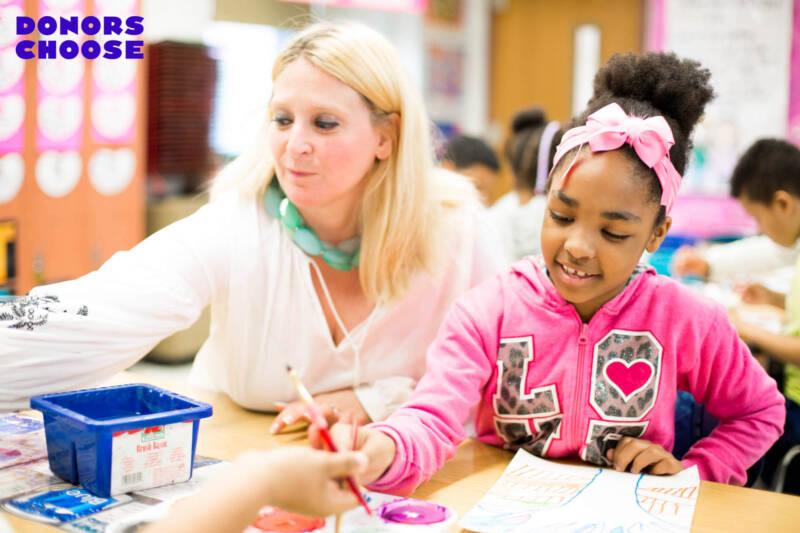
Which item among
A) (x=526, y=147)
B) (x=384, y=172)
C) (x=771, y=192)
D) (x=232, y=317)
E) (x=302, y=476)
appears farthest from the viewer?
(x=526, y=147)

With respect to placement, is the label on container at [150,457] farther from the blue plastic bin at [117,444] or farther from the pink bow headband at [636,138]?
the pink bow headband at [636,138]

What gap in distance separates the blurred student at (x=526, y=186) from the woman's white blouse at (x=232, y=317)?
1.12m

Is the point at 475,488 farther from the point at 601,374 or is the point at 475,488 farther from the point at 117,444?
the point at 117,444

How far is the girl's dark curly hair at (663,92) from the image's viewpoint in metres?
1.33

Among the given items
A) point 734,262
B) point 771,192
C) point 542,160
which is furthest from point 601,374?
point 734,262

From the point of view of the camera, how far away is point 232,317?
1.66 m

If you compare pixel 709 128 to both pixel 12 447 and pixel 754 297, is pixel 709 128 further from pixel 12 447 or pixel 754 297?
pixel 12 447

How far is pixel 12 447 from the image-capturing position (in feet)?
4.19

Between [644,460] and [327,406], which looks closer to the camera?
[644,460]

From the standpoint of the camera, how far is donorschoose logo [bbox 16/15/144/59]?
1751mm

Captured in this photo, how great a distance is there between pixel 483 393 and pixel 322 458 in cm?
60

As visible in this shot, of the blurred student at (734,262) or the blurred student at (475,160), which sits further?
the blurred student at (475,160)

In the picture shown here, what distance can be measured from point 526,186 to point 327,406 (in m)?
2.19

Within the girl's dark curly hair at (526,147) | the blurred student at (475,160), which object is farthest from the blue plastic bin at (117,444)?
the blurred student at (475,160)
